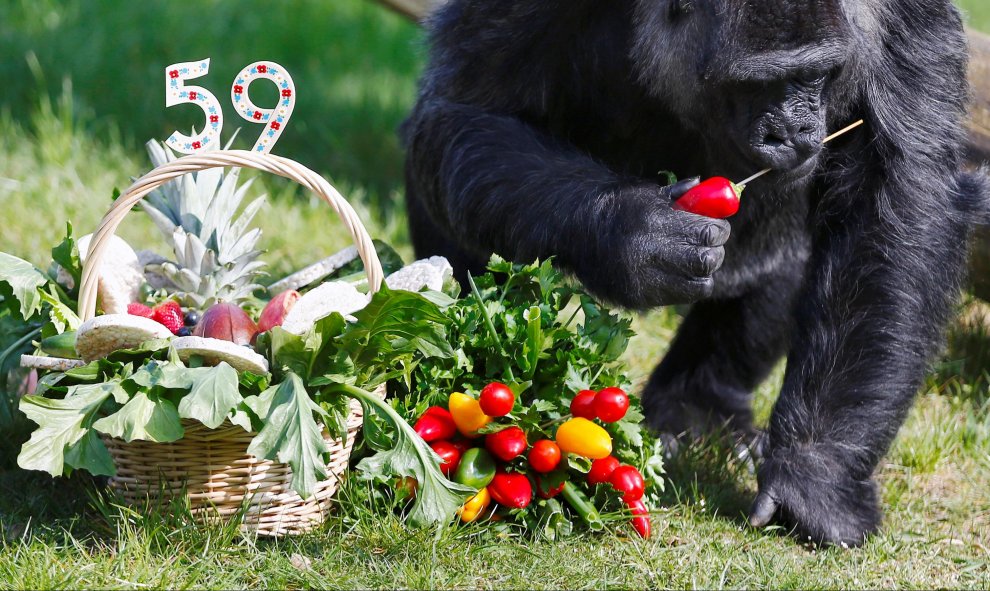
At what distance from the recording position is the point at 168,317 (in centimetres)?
291

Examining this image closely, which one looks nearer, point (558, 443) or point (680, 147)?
point (558, 443)

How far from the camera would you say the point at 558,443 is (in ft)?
9.01

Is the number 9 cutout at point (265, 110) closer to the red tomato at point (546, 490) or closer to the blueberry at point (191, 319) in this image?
the blueberry at point (191, 319)

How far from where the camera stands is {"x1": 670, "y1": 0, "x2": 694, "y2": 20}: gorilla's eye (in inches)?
114

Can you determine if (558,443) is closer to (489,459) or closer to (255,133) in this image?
(489,459)

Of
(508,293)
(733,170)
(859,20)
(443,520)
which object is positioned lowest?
(443,520)

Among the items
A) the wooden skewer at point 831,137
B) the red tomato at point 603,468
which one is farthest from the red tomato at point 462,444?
the wooden skewer at point 831,137

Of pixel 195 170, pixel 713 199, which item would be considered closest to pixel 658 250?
pixel 713 199

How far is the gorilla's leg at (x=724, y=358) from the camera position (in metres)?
3.89

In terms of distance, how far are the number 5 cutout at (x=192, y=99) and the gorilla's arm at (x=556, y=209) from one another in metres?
0.73

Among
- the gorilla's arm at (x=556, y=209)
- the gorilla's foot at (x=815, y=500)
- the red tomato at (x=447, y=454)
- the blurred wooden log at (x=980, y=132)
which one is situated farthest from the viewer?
the blurred wooden log at (x=980, y=132)

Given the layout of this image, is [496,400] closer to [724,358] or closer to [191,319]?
[191,319]

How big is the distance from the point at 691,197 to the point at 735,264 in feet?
2.83

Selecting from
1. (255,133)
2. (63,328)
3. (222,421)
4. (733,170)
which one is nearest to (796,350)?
(733,170)
